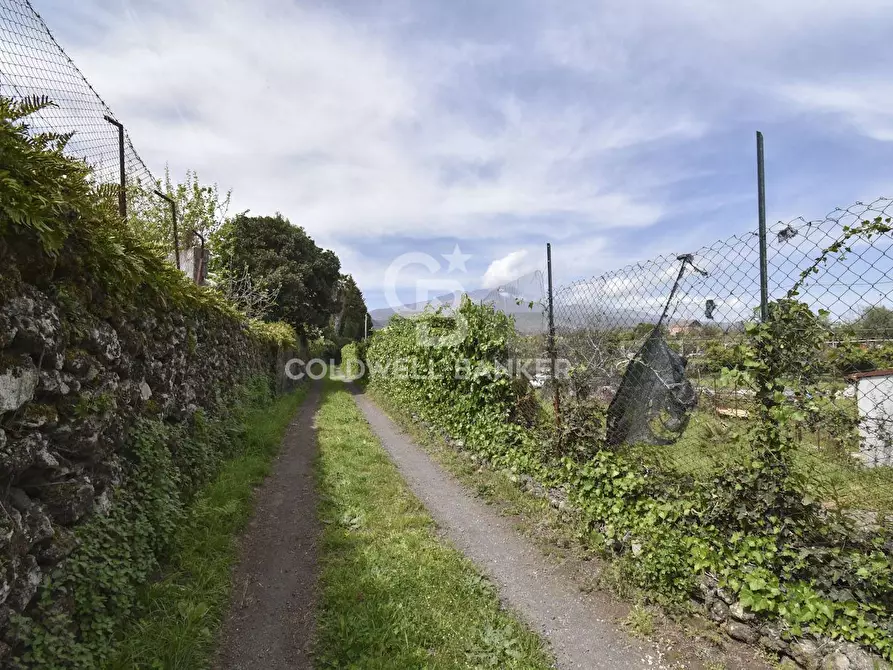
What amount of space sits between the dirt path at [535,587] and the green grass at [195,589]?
7.18ft

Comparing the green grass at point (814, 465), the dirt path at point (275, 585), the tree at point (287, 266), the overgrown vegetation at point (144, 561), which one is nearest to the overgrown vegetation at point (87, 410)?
the overgrown vegetation at point (144, 561)

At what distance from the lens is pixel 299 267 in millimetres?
22984

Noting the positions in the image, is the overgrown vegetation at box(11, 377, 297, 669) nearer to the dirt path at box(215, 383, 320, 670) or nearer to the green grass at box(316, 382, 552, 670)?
the dirt path at box(215, 383, 320, 670)

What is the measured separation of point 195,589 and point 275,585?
62 centimetres

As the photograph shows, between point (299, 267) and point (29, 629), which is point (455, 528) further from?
point (299, 267)

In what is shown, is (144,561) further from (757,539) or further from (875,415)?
(875,415)

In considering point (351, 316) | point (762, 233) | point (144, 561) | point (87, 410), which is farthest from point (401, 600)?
point (351, 316)

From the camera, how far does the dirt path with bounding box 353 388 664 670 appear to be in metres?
3.06

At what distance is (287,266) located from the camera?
22516 mm

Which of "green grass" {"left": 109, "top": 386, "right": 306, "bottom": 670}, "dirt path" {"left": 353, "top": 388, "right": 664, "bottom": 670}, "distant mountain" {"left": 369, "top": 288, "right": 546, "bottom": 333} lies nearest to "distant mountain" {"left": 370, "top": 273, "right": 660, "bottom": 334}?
"distant mountain" {"left": 369, "top": 288, "right": 546, "bottom": 333}

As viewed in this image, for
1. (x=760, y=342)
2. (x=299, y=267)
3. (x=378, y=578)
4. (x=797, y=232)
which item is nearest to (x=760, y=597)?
(x=760, y=342)

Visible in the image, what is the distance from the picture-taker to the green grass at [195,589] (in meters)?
2.72

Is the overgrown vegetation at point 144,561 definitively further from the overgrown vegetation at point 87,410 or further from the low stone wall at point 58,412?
the low stone wall at point 58,412

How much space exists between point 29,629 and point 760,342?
4.59 meters
